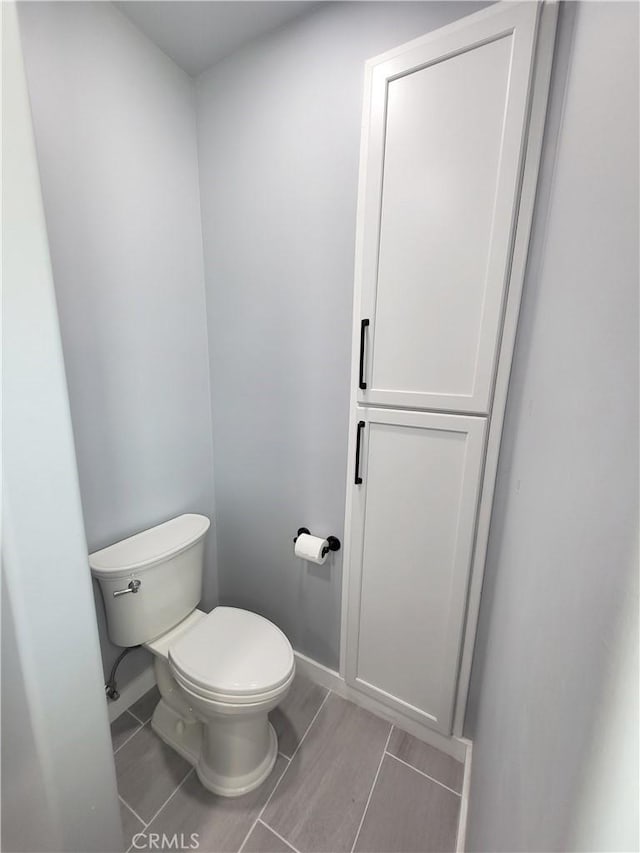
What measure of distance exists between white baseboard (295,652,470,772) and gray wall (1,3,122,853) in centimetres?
97

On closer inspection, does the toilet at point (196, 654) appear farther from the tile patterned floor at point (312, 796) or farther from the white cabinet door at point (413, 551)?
the white cabinet door at point (413, 551)

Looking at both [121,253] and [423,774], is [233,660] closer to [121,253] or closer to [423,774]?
[423,774]

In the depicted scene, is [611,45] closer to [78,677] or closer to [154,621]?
[78,677]

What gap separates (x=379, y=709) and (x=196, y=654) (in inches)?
32.0

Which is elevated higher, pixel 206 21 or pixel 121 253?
pixel 206 21

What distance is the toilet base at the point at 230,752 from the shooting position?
3.59 feet

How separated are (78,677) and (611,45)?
130 centimetres

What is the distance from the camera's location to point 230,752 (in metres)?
1.10

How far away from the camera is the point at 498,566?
997 mm

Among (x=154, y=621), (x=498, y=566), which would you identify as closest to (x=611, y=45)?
(x=498, y=566)

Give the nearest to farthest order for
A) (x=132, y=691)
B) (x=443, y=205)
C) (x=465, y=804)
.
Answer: (x=443, y=205) → (x=465, y=804) → (x=132, y=691)

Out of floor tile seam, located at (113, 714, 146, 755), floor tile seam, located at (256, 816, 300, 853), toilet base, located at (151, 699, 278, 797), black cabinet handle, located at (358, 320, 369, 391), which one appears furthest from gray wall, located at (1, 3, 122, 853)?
black cabinet handle, located at (358, 320, 369, 391)

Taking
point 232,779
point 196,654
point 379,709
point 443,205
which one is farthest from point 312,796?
point 443,205

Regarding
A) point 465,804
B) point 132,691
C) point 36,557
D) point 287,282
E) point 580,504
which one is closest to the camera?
point 580,504
